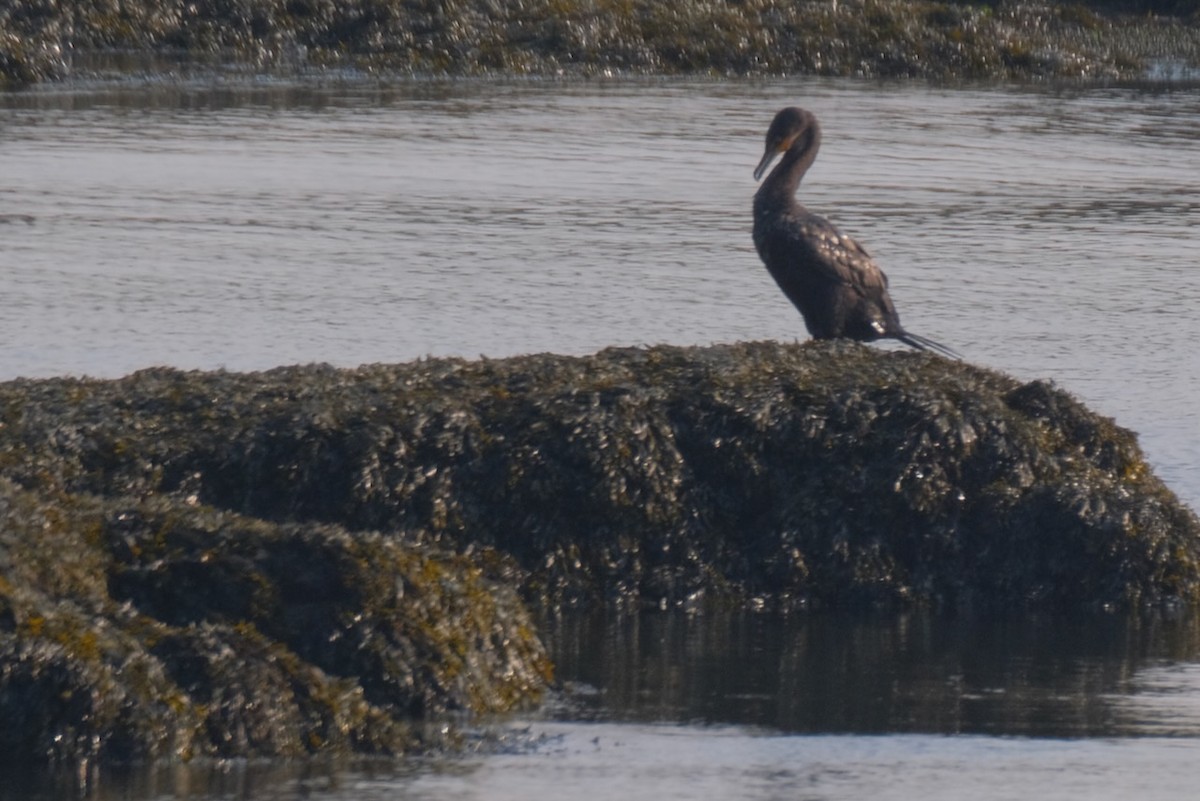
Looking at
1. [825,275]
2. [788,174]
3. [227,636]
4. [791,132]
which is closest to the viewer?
[227,636]

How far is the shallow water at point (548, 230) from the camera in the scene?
8.91 m

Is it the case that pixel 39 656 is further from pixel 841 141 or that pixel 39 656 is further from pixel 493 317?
pixel 841 141

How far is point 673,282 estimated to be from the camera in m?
10.3

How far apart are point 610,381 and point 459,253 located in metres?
4.63

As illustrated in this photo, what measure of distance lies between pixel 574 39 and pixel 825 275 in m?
14.4

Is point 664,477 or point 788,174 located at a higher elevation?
point 788,174

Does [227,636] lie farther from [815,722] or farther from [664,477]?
[664,477]

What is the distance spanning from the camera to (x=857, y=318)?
7730 mm

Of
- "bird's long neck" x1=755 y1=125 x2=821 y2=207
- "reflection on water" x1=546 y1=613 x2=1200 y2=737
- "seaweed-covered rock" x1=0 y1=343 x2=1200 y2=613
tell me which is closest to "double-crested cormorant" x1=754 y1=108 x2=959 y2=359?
"bird's long neck" x1=755 y1=125 x2=821 y2=207

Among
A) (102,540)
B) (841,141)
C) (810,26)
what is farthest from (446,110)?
(102,540)

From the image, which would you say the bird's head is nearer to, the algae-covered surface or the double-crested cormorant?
the double-crested cormorant

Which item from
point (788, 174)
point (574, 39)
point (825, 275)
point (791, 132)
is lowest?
point (825, 275)

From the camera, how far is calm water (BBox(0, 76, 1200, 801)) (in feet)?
15.0

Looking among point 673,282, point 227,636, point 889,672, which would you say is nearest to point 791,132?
point 673,282
